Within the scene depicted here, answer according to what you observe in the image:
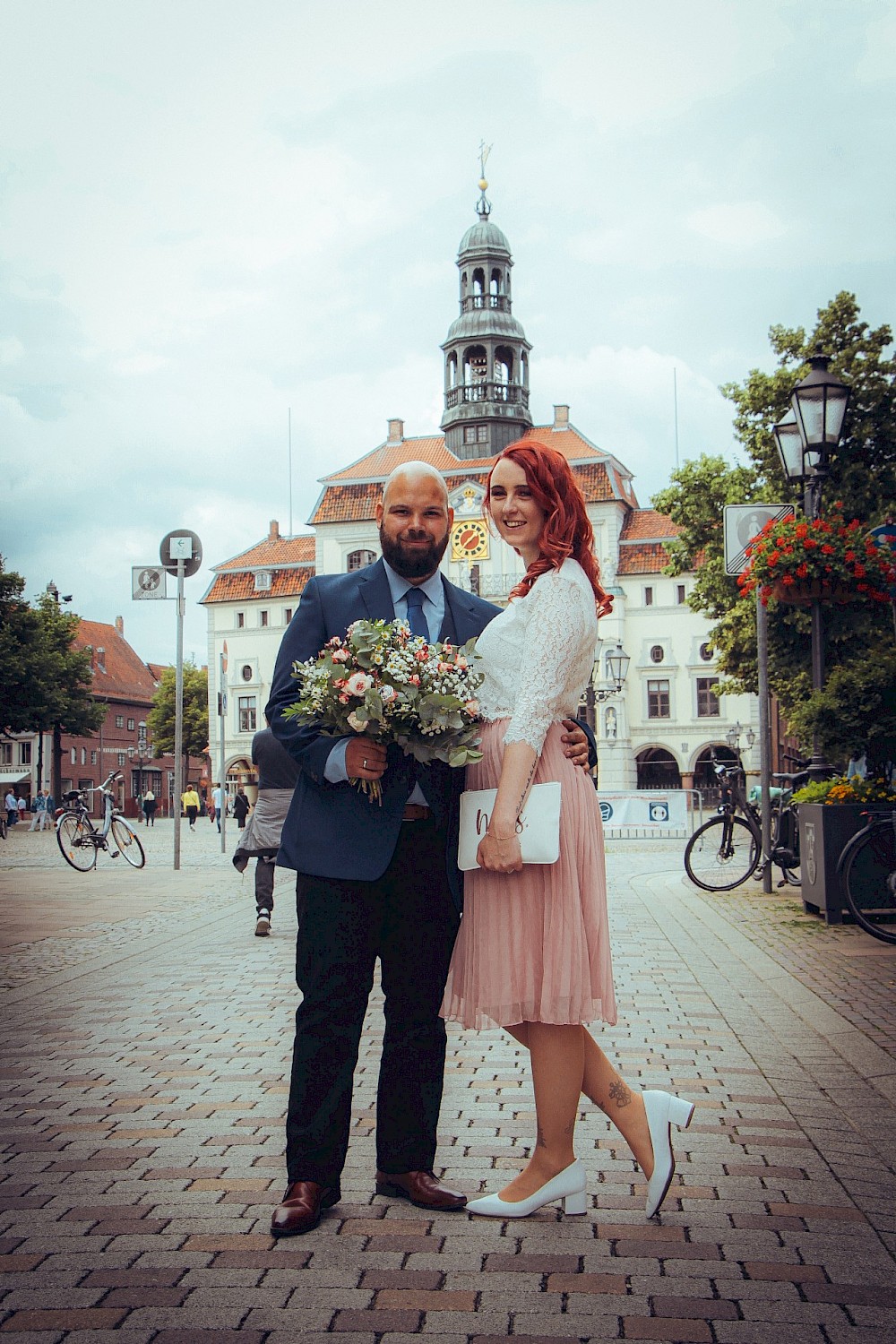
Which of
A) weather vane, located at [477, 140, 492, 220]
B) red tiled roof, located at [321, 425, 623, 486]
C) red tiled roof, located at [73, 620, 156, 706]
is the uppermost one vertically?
weather vane, located at [477, 140, 492, 220]

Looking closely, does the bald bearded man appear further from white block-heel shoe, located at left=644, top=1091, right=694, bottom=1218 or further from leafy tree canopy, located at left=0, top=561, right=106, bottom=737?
leafy tree canopy, located at left=0, top=561, right=106, bottom=737

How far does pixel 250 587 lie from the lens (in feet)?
260

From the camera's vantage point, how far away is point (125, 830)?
19.8m

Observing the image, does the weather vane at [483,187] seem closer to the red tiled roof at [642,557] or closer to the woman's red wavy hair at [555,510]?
the red tiled roof at [642,557]

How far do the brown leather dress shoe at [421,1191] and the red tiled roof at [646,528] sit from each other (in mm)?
66254

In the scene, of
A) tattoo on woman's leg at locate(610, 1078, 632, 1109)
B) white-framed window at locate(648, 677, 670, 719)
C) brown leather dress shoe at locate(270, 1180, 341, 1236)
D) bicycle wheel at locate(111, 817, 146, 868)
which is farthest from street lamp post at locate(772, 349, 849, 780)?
white-framed window at locate(648, 677, 670, 719)

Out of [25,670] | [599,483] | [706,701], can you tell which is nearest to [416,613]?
[25,670]

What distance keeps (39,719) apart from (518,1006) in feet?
155

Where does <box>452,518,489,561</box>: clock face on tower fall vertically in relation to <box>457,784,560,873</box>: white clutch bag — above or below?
above

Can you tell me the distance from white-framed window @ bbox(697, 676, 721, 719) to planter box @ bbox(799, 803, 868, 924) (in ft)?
185

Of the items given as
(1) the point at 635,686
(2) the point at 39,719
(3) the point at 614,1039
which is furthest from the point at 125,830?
(1) the point at 635,686

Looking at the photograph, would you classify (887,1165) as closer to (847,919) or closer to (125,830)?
(847,919)

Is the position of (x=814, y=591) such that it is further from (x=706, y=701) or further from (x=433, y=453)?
(x=433, y=453)

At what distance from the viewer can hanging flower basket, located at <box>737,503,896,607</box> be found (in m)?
11.5
